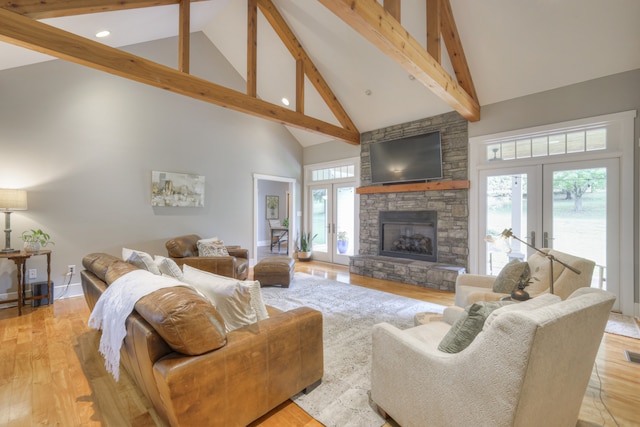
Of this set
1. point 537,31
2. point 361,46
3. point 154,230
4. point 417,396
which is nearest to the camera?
point 417,396

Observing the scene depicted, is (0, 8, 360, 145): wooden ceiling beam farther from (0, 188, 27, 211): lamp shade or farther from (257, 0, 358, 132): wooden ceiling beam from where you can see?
(0, 188, 27, 211): lamp shade

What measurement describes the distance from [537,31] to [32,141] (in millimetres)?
6654

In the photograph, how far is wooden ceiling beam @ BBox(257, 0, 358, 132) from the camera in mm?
4812

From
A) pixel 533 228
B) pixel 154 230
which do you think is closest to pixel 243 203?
pixel 154 230

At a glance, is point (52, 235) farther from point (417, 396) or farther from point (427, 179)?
point (427, 179)

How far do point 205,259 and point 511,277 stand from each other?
3884mm

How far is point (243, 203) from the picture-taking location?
614 cm

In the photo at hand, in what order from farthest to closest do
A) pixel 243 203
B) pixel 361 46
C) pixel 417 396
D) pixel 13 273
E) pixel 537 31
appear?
1. pixel 243 203
2. pixel 361 46
3. pixel 13 273
4. pixel 537 31
5. pixel 417 396

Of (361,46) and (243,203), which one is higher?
(361,46)

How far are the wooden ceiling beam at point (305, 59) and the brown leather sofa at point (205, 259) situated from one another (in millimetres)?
3435

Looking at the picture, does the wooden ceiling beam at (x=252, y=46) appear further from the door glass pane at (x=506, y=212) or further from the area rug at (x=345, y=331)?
the door glass pane at (x=506, y=212)

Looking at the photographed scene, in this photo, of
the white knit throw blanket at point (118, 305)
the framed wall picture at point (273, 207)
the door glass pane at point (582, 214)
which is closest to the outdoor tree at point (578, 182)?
the door glass pane at point (582, 214)

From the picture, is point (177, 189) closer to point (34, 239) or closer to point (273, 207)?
point (34, 239)

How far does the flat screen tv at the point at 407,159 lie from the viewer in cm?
497
